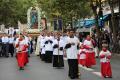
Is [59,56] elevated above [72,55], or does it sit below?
below

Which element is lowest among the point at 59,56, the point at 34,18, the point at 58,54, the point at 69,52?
the point at 59,56

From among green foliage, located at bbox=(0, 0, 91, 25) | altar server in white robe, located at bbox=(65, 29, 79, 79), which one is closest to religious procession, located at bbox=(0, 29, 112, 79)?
altar server in white robe, located at bbox=(65, 29, 79, 79)

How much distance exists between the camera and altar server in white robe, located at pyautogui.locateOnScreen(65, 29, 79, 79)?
2021 cm

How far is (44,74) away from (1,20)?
50.6 metres

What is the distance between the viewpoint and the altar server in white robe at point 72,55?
66.3 feet

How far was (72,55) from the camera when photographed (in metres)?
20.2

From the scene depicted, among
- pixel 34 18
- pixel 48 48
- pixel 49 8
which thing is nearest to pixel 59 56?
pixel 48 48

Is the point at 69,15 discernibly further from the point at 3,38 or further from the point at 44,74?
the point at 44,74

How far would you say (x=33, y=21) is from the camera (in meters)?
54.6

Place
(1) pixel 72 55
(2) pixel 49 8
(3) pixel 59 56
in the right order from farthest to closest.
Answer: (2) pixel 49 8 < (3) pixel 59 56 < (1) pixel 72 55

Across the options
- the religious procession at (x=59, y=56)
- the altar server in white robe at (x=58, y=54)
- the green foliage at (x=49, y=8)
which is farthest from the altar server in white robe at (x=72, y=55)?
the green foliage at (x=49, y=8)

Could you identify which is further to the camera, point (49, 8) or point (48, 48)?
point (49, 8)

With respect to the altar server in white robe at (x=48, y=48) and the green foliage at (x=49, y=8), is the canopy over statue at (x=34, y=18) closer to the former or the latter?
the green foliage at (x=49, y=8)

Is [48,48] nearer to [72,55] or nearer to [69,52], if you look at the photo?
[69,52]
